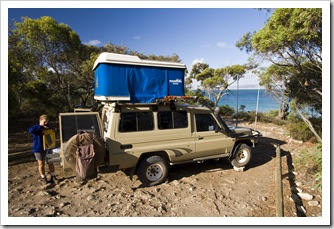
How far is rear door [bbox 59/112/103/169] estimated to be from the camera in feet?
12.2

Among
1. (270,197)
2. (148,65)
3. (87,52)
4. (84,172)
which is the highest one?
(87,52)

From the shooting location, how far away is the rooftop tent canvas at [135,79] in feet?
12.5

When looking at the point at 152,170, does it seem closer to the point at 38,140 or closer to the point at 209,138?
the point at 209,138

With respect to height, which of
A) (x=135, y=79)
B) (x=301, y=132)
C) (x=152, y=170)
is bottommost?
(x=152, y=170)

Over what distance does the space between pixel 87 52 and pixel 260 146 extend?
Answer: 41.4 ft

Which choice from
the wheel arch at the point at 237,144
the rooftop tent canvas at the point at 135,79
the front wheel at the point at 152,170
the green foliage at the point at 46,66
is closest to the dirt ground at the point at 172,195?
the front wheel at the point at 152,170

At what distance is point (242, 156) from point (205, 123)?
68.4 inches

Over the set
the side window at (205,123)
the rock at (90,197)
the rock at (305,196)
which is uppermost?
the side window at (205,123)

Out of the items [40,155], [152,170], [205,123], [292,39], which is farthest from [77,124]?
[292,39]

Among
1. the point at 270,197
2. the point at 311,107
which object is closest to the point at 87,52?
the point at 270,197

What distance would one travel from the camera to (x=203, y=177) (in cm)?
505

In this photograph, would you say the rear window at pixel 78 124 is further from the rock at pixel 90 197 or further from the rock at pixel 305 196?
the rock at pixel 305 196

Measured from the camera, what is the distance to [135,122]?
13.7ft

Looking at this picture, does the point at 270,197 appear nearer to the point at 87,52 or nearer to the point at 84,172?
the point at 84,172
